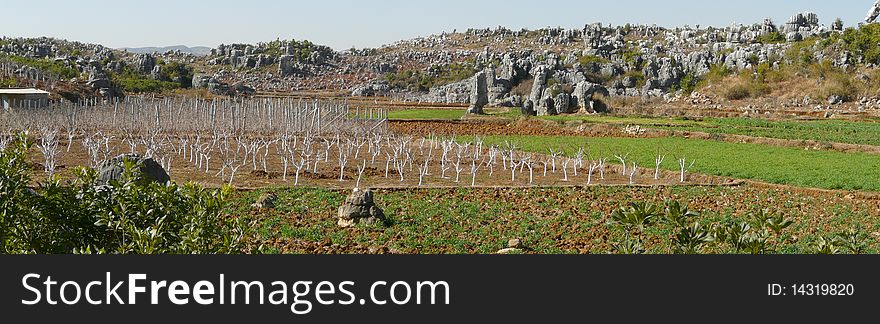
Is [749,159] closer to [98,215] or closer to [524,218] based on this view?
[524,218]

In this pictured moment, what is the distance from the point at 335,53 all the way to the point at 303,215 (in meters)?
105

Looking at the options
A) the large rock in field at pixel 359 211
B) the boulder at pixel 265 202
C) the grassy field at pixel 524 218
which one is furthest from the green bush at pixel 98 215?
the boulder at pixel 265 202

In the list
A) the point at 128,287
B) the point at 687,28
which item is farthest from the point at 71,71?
the point at 687,28

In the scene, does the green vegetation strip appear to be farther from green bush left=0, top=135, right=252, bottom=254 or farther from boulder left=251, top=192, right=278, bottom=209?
green bush left=0, top=135, right=252, bottom=254

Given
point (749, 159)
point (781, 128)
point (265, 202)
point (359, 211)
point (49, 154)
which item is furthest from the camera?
point (781, 128)

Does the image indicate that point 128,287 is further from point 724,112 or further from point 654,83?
point 654,83

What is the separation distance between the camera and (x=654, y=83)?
75438 millimetres

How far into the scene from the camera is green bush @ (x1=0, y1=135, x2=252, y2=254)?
526cm

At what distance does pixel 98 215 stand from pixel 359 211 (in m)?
6.81

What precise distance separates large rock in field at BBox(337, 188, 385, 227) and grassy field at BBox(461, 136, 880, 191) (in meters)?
10.6

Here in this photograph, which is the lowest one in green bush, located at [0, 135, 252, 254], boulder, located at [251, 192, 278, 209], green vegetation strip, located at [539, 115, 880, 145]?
boulder, located at [251, 192, 278, 209]

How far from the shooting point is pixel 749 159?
78.8 feet

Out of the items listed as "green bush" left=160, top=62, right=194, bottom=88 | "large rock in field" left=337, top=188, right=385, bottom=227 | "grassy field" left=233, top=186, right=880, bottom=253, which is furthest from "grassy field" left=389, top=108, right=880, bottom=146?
"green bush" left=160, top=62, right=194, bottom=88

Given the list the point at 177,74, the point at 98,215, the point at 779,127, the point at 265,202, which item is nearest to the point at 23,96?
the point at 265,202
